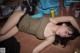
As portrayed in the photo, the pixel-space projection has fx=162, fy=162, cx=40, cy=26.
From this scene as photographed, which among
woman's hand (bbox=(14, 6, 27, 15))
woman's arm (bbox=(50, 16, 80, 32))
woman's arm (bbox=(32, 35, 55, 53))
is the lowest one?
woman's arm (bbox=(32, 35, 55, 53))

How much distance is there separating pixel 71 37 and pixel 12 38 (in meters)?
0.42

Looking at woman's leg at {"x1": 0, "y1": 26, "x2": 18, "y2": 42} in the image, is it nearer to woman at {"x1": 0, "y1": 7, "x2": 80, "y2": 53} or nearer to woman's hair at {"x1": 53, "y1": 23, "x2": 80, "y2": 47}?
woman at {"x1": 0, "y1": 7, "x2": 80, "y2": 53}

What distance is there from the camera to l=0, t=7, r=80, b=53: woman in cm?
115

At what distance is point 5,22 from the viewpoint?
3.82 feet

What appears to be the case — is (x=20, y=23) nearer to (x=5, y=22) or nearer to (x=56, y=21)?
(x=5, y=22)

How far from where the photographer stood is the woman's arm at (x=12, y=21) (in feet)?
3.77

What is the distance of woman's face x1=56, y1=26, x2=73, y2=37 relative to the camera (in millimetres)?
1132

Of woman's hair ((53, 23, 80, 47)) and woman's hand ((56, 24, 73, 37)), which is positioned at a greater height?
woman's hand ((56, 24, 73, 37))

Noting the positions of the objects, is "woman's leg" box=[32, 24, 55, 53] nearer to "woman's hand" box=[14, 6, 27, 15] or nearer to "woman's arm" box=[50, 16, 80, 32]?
"woman's arm" box=[50, 16, 80, 32]

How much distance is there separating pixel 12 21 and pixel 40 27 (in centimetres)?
21

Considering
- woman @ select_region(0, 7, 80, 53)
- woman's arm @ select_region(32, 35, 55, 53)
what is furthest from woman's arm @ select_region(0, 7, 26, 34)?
woman's arm @ select_region(32, 35, 55, 53)

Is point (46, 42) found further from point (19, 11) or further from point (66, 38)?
point (19, 11)

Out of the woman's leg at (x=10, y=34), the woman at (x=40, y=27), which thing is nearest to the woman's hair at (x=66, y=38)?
the woman at (x=40, y=27)

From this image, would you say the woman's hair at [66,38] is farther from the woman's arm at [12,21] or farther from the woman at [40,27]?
the woman's arm at [12,21]
